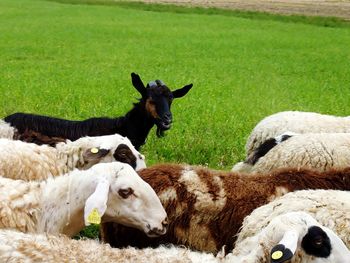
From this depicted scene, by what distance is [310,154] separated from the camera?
7844 mm

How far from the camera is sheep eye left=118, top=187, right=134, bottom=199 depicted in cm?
577

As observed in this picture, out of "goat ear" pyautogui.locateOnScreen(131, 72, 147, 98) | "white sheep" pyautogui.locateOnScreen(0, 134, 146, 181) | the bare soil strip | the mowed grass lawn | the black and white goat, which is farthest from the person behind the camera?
the bare soil strip

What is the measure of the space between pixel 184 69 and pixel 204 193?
599 inches

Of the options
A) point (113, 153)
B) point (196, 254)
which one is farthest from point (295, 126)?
point (196, 254)

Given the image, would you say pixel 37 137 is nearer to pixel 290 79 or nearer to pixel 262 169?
pixel 262 169

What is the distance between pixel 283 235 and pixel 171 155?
17.8ft

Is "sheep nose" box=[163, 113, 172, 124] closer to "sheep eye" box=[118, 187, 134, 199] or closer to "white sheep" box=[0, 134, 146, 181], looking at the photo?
"white sheep" box=[0, 134, 146, 181]

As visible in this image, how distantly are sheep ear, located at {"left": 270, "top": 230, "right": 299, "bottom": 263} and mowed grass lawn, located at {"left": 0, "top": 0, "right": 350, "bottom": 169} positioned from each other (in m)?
5.16

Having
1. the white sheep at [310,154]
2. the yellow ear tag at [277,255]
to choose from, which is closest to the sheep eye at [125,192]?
the yellow ear tag at [277,255]

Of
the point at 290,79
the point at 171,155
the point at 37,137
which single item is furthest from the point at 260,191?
the point at 290,79

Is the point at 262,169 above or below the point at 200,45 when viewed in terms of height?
above

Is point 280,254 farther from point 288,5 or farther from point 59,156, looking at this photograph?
point 288,5

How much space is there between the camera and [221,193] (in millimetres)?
6246

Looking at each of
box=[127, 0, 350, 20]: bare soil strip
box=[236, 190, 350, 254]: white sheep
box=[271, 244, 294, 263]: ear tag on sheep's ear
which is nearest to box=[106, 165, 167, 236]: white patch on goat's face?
box=[236, 190, 350, 254]: white sheep
